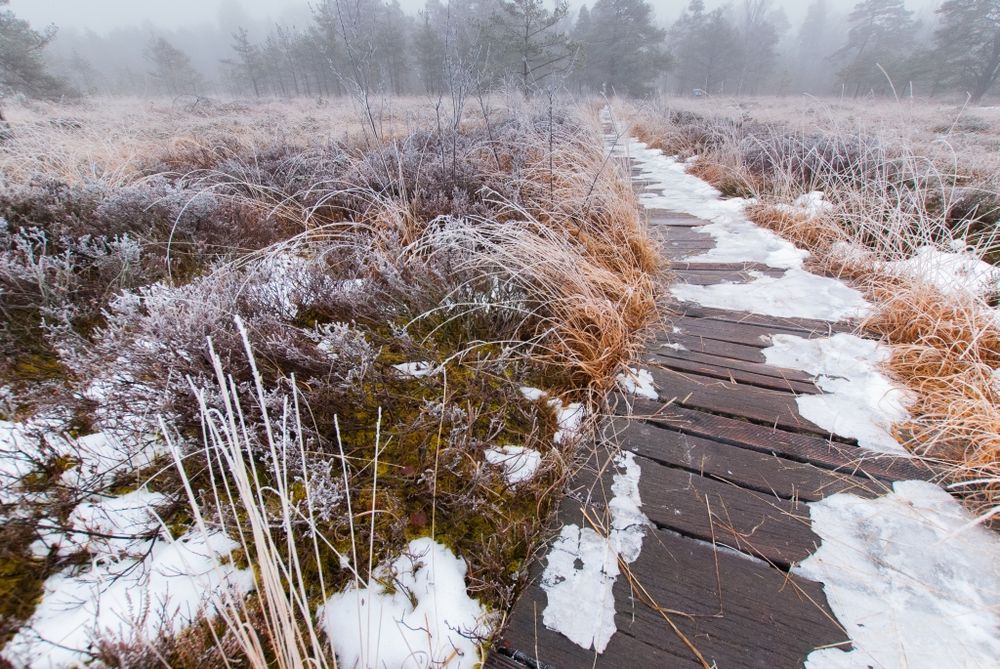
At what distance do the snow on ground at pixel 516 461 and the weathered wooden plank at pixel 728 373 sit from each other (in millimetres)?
961

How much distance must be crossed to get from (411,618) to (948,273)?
3420 millimetres

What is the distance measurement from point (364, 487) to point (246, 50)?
166 feet

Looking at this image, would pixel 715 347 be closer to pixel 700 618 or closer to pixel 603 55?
pixel 700 618

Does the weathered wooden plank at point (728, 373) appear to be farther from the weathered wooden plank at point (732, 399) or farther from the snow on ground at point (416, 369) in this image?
the snow on ground at point (416, 369)

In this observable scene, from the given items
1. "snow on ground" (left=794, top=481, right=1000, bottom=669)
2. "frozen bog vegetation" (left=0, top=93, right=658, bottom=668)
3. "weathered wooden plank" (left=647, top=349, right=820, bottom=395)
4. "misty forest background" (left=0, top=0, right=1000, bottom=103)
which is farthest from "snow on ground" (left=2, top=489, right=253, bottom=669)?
"misty forest background" (left=0, top=0, right=1000, bottom=103)

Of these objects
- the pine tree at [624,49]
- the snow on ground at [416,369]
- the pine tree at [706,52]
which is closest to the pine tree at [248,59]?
the pine tree at [624,49]

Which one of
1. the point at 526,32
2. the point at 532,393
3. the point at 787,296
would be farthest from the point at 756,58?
the point at 532,393

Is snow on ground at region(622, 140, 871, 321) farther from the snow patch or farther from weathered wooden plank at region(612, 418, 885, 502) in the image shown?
the snow patch

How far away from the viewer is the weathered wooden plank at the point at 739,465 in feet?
4.69

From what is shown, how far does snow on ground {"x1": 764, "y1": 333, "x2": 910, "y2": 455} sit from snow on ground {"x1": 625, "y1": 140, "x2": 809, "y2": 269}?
4.14 feet

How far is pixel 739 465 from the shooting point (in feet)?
5.04

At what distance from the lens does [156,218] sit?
2.76m

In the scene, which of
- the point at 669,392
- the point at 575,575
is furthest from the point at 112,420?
the point at 669,392

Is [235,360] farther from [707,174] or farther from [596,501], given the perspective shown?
[707,174]
